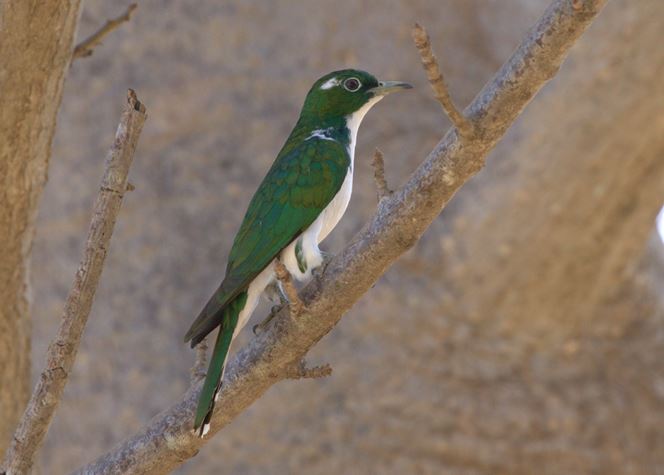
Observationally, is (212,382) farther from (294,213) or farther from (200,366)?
(294,213)

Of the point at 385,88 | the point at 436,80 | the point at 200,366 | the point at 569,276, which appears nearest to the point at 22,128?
the point at 200,366

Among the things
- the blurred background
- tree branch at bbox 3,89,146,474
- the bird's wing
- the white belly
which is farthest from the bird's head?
the blurred background

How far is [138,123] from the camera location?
104 inches

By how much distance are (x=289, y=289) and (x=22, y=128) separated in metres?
0.91

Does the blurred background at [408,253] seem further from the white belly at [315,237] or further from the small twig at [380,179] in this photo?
the small twig at [380,179]

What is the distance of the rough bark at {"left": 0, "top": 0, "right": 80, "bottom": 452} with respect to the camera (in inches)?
119

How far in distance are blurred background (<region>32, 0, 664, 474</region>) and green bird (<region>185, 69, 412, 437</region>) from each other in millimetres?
1872

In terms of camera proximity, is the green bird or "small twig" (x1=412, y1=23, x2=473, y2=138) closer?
"small twig" (x1=412, y1=23, x2=473, y2=138)

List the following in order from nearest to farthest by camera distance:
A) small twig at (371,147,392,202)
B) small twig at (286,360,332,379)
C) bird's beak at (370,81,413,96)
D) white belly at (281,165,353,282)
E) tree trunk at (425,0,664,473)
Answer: small twig at (371,147,392,202)
small twig at (286,360,332,379)
white belly at (281,165,353,282)
bird's beak at (370,81,413,96)
tree trunk at (425,0,664,473)

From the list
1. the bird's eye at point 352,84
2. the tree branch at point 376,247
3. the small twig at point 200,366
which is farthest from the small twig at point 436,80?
the bird's eye at point 352,84

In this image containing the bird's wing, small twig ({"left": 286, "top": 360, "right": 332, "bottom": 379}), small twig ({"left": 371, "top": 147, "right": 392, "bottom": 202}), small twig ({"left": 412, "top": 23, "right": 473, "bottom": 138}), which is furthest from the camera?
the bird's wing

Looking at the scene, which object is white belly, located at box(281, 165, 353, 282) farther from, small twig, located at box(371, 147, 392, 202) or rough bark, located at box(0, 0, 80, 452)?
rough bark, located at box(0, 0, 80, 452)

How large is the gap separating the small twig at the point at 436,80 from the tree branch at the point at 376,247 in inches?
1.6

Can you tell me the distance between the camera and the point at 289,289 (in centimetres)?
270
